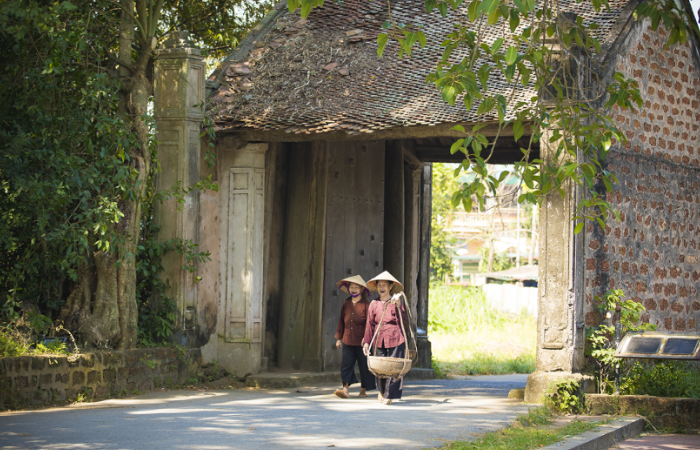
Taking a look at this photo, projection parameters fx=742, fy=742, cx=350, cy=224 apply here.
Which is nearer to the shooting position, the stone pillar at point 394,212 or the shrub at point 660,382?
the shrub at point 660,382

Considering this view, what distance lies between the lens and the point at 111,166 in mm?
8109

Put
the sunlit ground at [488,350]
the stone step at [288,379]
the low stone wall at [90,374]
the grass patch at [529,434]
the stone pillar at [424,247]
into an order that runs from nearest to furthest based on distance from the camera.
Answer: the grass patch at [529,434], the low stone wall at [90,374], the stone step at [288,379], the stone pillar at [424,247], the sunlit ground at [488,350]

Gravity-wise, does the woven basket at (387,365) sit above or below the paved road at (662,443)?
above

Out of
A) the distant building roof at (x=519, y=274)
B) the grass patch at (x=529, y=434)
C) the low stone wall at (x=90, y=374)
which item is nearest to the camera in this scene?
the grass patch at (x=529, y=434)

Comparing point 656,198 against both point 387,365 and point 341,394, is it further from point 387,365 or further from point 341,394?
point 341,394

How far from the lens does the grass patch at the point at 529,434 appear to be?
585 centimetres

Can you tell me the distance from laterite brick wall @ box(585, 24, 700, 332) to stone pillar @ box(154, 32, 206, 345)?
4943 millimetres

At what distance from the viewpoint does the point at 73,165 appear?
7906 millimetres

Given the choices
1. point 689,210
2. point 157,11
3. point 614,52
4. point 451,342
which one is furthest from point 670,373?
point 451,342

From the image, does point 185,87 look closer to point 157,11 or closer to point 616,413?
point 157,11

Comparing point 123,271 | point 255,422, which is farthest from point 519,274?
point 255,422

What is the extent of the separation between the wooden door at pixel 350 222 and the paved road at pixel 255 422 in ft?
6.63

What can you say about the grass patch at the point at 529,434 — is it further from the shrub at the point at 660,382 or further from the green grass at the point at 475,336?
the green grass at the point at 475,336

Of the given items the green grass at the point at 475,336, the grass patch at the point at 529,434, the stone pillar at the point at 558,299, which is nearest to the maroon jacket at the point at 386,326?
the stone pillar at the point at 558,299
